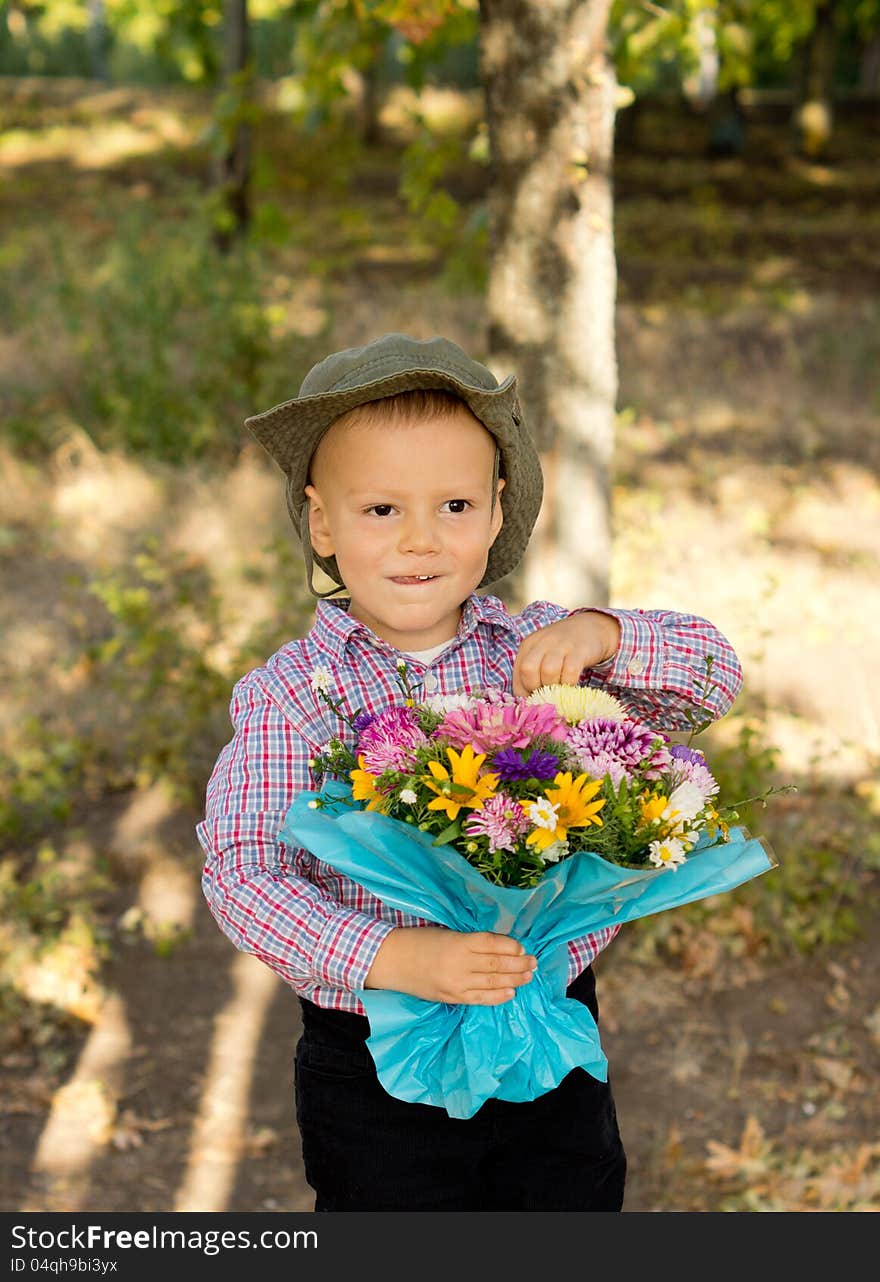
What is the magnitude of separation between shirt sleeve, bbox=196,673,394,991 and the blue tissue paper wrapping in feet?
0.17

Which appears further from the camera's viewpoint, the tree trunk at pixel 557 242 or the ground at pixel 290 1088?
the tree trunk at pixel 557 242

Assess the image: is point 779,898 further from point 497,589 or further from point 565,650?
point 565,650

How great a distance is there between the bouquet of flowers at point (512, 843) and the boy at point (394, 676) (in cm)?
12

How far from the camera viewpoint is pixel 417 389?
1.94 metres

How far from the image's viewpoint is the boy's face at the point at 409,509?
1.93 metres

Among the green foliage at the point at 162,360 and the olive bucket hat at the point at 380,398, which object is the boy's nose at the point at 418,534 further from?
the green foliage at the point at 162,360

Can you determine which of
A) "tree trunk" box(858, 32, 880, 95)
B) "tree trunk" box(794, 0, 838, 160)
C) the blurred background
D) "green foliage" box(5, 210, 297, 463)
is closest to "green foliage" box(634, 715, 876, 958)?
the blurred background

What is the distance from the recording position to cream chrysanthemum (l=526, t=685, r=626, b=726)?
1.74 metres

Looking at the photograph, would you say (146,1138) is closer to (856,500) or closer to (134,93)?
(856,500)

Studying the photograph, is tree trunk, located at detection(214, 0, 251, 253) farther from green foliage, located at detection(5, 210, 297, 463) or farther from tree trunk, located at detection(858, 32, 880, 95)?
tree trunk, located at detection(858, 32, 880, 95)

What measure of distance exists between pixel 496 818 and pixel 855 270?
13969 millimetres

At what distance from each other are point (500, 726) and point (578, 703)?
16 cm

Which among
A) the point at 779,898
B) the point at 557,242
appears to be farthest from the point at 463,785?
the point at 779,898

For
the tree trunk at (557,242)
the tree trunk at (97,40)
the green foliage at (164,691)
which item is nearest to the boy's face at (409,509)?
the tree trunk at (557,242)
